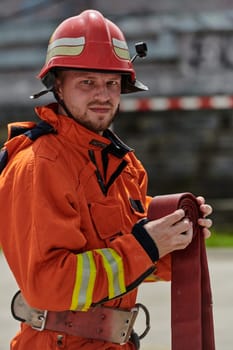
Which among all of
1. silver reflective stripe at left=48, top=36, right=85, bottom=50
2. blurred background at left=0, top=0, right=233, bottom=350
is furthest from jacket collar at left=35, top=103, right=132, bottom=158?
blurred background at left=0, top=0, right=233, bottom=350

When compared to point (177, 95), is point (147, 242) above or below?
below

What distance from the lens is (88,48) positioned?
288 cm

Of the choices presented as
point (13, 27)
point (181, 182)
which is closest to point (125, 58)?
point (181, 182)

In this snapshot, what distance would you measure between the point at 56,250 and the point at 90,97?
1.69 ft

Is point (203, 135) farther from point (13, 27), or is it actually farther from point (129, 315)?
point (129, 315)

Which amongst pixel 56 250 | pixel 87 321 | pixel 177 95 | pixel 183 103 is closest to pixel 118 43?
pixel 56 250

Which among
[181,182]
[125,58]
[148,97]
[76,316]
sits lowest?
[76,316]

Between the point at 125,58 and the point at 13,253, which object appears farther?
the point at 125,58

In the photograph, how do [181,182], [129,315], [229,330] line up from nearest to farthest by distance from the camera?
[129,315], [229,330], [181,182]

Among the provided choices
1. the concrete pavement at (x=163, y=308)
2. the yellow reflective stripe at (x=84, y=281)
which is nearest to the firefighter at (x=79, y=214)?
the yellow reflective stripe at (x=84, y=281)

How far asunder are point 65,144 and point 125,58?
34cm

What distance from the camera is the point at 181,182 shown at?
11.6m

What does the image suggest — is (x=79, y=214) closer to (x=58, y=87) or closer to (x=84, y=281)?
(x=84, y=281)

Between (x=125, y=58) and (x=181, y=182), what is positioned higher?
(x=181, y=182)
